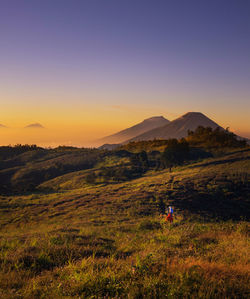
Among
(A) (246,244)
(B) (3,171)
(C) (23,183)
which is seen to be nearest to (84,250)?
(A) (246,244)

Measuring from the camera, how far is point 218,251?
5.67 meters

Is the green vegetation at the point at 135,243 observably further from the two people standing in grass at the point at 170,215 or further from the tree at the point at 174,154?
the tree at the point at 174,154

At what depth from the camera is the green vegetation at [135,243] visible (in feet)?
12.1

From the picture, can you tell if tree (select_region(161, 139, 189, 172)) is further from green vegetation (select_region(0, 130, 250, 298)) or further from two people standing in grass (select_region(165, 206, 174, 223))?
two people standing in grass (select_region(165, 206, 174, 223))

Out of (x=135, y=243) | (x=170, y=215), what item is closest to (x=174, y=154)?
(x=170, y=215)

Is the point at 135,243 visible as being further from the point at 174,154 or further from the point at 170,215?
the point at 174,154

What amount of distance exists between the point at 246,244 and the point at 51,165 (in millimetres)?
52426

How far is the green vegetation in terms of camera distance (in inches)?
145

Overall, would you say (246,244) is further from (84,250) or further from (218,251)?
(84,250)

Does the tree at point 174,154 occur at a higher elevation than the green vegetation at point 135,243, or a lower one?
higher

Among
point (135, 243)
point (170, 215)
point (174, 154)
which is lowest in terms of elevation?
point (170, 215)

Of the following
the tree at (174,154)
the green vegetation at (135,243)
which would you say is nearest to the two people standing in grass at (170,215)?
the green vegetation at (135,243)

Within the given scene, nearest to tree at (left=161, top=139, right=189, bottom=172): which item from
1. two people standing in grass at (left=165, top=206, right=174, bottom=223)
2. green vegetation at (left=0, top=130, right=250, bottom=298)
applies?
green vegetation at (left=0, top=130, right=250, bottom=298)

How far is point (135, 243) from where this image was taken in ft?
23.9
